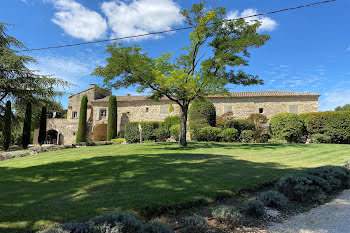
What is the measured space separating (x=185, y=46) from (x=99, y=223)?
11440 mm

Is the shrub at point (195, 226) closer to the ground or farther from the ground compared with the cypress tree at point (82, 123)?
closer to the ground

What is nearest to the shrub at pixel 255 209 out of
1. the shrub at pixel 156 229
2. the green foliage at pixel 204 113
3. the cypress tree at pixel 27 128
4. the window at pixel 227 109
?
the shrub at pixel 156 229

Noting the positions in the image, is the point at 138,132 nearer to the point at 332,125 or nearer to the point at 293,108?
the point at 332,125

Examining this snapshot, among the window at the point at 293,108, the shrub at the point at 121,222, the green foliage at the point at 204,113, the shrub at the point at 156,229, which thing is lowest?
the shrub at the point at 156,229

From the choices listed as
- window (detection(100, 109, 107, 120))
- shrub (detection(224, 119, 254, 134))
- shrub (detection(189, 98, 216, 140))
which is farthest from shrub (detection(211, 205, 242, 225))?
window (detection(100, 109, 107, 120))

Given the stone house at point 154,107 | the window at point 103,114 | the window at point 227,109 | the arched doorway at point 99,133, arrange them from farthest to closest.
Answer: the arched doorway at point 99,133
the window at point 103,114
the window at point 227,109
the stone house at point 154,107

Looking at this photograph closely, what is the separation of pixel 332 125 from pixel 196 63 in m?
10.4

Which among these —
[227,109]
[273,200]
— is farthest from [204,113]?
[273,200]

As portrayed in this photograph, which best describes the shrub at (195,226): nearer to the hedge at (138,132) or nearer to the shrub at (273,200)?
the shrub at (273,200)

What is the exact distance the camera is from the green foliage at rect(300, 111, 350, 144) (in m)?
A: 14.7

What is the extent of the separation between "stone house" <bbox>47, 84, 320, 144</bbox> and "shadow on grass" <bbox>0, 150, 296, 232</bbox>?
17481mm

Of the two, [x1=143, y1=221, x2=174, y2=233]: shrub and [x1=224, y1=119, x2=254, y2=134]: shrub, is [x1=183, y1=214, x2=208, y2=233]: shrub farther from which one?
[x1=224, y1=119, x2=254, y2=134]: shrub

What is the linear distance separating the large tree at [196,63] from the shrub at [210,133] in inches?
186

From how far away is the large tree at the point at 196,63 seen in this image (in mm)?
11602
